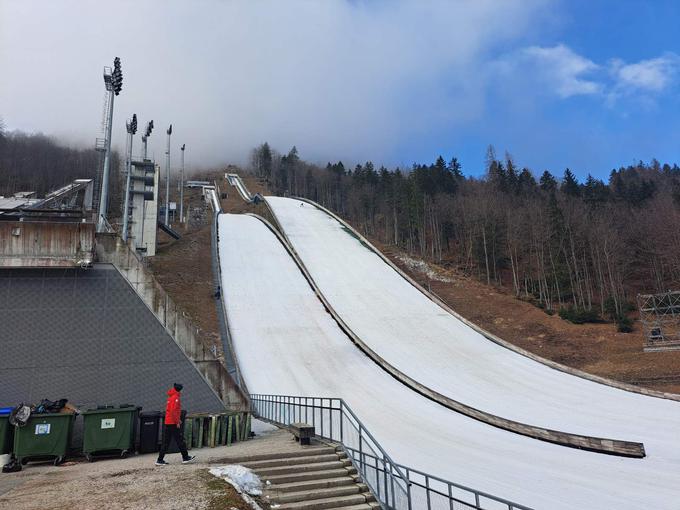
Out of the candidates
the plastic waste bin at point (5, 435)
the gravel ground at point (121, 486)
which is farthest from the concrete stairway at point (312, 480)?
the plastic waste bin at point (5, 435)

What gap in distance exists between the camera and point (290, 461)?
25.6ft

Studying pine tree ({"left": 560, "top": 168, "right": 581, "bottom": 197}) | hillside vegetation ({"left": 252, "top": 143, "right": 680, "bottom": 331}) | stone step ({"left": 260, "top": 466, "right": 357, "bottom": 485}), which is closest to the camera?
stone step ({"left": 260, "top": 466, "right": 357, "bottom": 485})

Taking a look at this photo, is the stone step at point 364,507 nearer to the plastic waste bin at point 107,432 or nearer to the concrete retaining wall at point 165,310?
the plastic waste bin at point 107,432

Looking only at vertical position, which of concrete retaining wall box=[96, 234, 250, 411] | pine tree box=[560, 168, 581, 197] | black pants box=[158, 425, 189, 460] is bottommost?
black pants box=[158, 425, 189, 460]

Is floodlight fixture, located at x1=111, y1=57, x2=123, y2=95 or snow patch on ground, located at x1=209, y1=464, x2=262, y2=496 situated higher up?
floodlight fixture, located at x1=111, y1=57, x2=123, y2=95

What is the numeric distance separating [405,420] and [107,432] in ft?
29.0

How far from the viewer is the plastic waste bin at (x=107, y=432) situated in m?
8.77

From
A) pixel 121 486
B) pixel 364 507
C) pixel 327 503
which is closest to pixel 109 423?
pixel 121 486

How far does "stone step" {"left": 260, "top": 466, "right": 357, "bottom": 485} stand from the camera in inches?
279

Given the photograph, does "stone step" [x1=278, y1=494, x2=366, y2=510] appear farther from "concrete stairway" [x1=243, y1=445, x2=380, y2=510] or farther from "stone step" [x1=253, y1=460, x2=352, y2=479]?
"stone step" [x1=253, y1=460, x2=352, y2=479]

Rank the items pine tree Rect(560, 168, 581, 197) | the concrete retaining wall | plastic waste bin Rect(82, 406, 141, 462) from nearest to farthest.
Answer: plastic waste bin Rect(82, 406, 141, 462), the concrete retaining wall, pine tree Rect(560, 168, 581, 197)


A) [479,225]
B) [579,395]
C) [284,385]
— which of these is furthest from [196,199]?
[579,395]

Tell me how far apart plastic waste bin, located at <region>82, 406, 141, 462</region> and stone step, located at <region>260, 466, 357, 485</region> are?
3.61 metres

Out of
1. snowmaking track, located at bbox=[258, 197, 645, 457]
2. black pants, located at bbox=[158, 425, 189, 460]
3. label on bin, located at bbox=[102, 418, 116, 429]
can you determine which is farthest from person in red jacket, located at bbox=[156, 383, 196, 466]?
snowmaking track, located at bbox=[258, 197, 645, 457]
